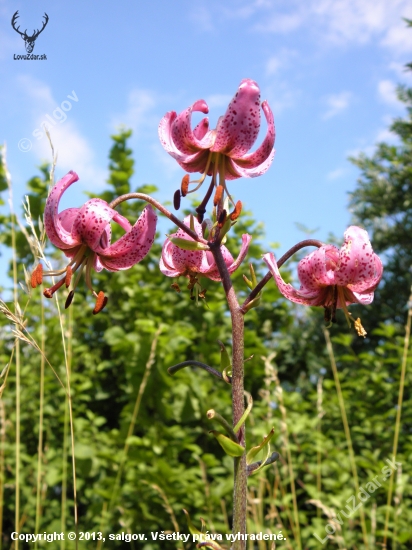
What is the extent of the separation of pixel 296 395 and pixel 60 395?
4.20ft

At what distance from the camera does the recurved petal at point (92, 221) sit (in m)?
0.88

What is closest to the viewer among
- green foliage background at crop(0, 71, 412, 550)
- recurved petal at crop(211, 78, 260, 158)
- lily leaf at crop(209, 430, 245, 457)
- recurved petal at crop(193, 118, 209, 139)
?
lily leaf at crop(209, 430, 245, 457)

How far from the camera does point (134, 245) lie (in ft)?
2.95

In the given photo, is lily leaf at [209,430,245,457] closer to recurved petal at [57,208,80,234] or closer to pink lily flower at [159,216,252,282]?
pink lily flower at [159,216,252,282]

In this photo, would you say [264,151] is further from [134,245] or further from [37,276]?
[37,276]

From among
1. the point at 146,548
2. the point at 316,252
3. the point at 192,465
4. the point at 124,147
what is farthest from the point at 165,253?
the point at 124,147

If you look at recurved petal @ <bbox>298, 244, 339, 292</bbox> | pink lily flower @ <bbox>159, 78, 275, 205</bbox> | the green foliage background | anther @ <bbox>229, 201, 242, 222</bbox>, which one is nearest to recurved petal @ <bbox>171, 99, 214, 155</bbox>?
pink lily flower @ <bbox>159, 78, 275, 205</bbox>

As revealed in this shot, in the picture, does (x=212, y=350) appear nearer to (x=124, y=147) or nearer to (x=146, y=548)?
(x=146, y=548)

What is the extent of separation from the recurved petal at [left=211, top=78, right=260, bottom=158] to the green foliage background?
1.15 m

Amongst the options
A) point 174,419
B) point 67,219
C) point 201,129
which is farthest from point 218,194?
point 174,419

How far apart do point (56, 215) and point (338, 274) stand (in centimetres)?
49

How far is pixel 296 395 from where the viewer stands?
9.05 ft

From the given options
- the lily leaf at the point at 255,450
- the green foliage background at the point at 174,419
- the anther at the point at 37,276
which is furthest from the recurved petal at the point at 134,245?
the green foliage background at the point at 174,419

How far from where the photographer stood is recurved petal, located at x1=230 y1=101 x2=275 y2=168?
2.84 ft
